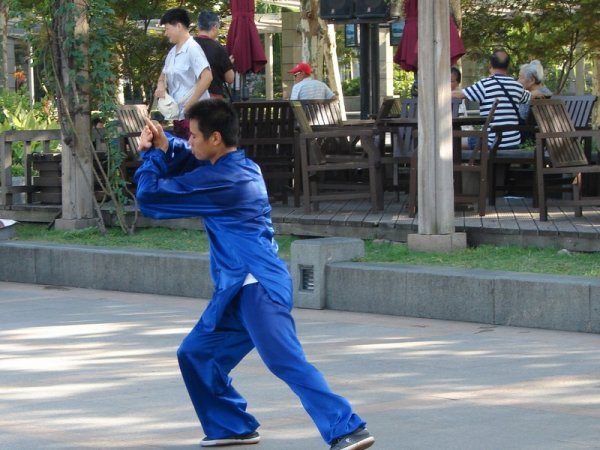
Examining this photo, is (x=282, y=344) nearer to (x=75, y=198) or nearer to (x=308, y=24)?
(x=75, y=198)

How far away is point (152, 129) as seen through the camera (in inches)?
233

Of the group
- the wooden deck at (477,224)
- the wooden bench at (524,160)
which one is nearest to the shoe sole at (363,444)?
the wooden deck at (477,224)

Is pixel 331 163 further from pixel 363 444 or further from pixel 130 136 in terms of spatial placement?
pixel 363 444

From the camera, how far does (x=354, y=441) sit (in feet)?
18.8

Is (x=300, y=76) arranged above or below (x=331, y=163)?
above

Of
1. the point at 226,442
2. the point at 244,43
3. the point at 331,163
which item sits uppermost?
the point at 244,43

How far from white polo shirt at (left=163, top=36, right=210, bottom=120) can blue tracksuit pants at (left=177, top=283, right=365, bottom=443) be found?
231 inches

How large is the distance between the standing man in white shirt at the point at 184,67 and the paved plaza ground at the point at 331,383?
2.07 meters

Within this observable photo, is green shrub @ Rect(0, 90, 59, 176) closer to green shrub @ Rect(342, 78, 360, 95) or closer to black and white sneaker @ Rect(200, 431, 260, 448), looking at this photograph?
black and white sneaker @ Rect(200, 431, 260, 448)

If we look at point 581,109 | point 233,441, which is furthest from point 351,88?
point 233,441

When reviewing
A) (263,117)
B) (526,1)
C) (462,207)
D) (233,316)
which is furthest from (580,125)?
(526,1)

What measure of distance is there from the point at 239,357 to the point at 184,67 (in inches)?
235

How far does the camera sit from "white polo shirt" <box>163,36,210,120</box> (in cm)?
1180

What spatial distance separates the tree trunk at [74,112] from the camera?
42.9 ft
